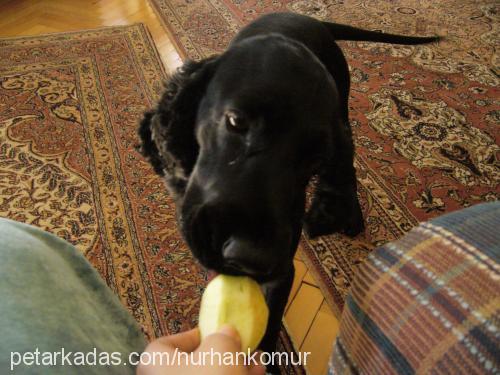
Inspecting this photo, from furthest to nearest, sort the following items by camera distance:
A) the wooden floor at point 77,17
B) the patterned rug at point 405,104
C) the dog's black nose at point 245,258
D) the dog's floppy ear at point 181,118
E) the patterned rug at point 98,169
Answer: the wooden floor at point 77,17
the patterned rug at point 405,104
the patterned rug at point 98,169
the dog's floppy ear at point 181,118
the dog's black nose at point 245,258

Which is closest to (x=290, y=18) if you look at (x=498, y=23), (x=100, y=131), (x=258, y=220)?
(x=258, y=220)

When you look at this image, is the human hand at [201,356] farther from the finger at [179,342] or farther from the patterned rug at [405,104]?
the patterned rug at [405,104]

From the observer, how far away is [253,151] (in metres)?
0.75

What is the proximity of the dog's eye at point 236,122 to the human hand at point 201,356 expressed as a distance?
15.9 inches

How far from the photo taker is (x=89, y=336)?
53cm

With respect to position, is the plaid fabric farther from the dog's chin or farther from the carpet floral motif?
the carpet floral motif

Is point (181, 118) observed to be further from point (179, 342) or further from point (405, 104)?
point (405, 104)

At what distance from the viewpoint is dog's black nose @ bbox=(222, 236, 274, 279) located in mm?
655

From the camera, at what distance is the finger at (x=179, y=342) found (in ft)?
1.73

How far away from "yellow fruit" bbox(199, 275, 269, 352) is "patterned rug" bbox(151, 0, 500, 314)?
2.13ft

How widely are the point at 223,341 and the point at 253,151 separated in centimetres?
38

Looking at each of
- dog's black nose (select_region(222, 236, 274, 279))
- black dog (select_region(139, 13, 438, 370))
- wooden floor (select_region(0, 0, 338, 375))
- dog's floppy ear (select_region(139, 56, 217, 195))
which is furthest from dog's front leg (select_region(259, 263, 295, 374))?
wooden floor (select_region(0, 0, 338, 375))

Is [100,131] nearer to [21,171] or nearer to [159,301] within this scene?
[21,171]

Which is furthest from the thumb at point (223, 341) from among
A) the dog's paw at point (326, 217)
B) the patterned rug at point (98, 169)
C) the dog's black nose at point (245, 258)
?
the patterned rug at point (98, 169)
